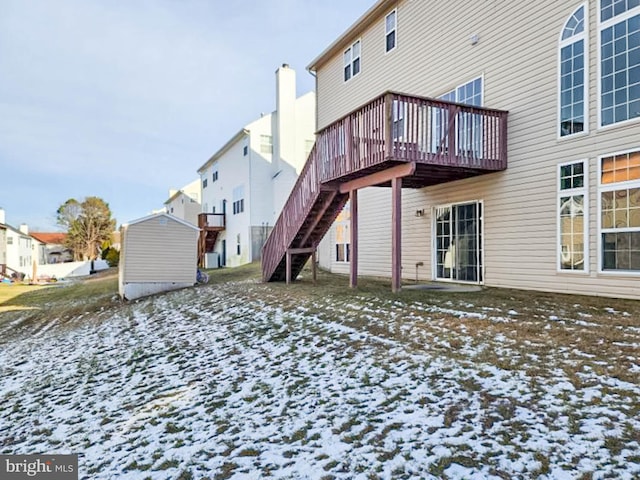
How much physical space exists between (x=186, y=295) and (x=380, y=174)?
7.54 metres

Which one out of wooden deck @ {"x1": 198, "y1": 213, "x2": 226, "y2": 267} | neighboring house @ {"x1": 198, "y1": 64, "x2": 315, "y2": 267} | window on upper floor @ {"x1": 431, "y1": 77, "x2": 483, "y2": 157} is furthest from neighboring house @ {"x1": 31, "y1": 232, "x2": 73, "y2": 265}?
window on upper floor @ {"x1": 431, "y1": 77, "x2": 483, "y2": 157}

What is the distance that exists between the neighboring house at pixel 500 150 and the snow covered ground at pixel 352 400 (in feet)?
6.72

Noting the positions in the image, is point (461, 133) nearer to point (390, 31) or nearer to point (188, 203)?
point (390, 31)

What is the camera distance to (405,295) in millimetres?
8234

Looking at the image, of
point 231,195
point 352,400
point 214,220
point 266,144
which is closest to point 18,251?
point 214,220

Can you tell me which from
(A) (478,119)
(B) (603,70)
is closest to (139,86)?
(A) (478,119)

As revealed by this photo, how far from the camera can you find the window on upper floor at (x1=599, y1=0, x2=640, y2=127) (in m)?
6.66

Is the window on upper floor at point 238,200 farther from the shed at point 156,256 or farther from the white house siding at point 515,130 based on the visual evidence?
the white house siding at point 515,130

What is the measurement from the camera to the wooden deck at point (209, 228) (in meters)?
28.5

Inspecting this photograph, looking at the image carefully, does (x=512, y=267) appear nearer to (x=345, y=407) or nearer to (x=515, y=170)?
(x=515, y=170)

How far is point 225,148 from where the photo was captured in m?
Answer: 27.7

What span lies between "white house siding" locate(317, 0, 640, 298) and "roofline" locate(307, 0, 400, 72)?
66 cm

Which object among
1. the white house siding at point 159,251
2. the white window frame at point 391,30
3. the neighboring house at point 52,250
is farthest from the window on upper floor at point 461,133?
the neighboring house at point 52,250

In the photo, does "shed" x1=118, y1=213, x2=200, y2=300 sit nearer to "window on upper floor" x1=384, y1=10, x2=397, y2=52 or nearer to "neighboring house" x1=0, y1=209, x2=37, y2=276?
"window on upper floor" x1=384, y1=10, x2=397, y2=52
